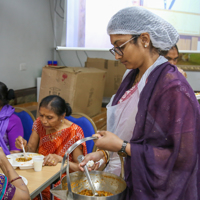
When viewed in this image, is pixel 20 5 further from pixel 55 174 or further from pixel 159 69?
pixel 159 69

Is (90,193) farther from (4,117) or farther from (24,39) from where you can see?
(24,39)

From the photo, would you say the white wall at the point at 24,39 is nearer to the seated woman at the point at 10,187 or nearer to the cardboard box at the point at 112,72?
the cardboard box at the point at 112,72

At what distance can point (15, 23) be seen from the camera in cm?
298

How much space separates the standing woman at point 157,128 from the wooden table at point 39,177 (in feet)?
1.53

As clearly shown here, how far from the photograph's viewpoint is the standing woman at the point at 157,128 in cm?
88

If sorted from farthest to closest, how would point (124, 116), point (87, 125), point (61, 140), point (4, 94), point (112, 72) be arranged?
point (112, 72), point (4, 94), point (87, 125), point (61, 140), point (124, 116)

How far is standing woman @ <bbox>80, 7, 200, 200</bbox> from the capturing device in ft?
2.90

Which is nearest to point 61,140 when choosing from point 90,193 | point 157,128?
point 90,193

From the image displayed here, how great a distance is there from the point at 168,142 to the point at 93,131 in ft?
3.63

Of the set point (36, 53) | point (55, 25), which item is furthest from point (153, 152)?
point (55, 25)

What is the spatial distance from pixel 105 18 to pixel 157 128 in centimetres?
195

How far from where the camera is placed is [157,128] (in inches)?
35.8

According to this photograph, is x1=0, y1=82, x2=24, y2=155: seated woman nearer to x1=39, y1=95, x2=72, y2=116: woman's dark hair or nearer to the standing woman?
x1=39, y1=95, x2=72, y2=116: woman's dark hair

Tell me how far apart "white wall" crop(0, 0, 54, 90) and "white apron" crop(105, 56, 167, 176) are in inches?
80.1
